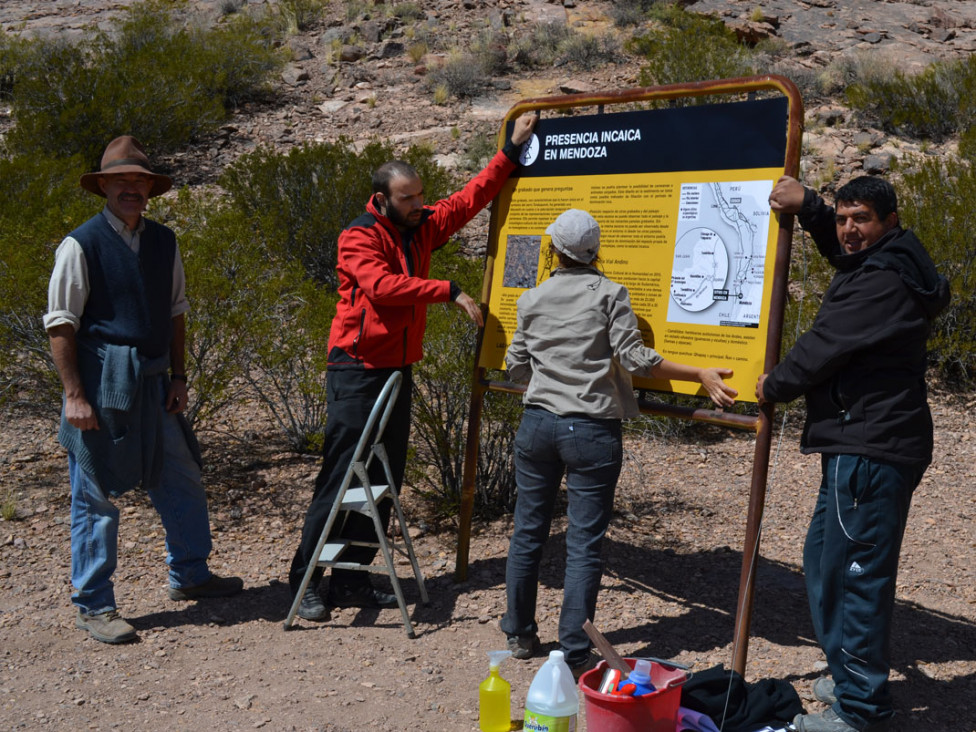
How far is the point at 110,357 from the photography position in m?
3.80

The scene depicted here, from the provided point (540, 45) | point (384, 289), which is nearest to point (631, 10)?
point (540, 45)

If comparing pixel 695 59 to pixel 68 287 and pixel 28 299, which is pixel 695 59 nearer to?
pixel 28 299

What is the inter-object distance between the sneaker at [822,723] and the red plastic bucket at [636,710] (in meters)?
0.44

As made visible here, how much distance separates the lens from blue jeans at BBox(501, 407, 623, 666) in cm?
337

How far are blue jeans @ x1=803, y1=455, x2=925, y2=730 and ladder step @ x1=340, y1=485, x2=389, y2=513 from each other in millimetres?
1848

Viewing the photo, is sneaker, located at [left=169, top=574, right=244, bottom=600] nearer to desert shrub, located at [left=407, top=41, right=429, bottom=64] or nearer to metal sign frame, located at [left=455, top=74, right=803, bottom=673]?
metal sign frame, located at [left=455, top=74, right=803, bottom=673]

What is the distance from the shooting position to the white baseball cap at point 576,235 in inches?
134

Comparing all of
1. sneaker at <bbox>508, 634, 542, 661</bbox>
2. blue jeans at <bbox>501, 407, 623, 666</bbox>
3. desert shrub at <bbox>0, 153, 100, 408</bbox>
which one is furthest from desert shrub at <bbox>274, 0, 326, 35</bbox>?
sneaker at <bbox>508, 634, 542, 661</bbox>

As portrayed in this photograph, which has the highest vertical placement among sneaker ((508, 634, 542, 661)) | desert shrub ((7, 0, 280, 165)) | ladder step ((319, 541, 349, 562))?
desert shrub ((7, 0, 280, 165))

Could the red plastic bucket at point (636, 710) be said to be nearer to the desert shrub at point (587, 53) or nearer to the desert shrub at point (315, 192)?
the desert shrub at point (315, 192)

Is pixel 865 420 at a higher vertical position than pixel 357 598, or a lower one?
higher

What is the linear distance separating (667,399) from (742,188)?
12.3 ft

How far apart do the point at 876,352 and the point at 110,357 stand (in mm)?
2901

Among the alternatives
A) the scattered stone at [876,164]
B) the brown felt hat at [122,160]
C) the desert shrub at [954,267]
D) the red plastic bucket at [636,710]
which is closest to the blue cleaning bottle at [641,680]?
the red plastic bucket at [636,710]
